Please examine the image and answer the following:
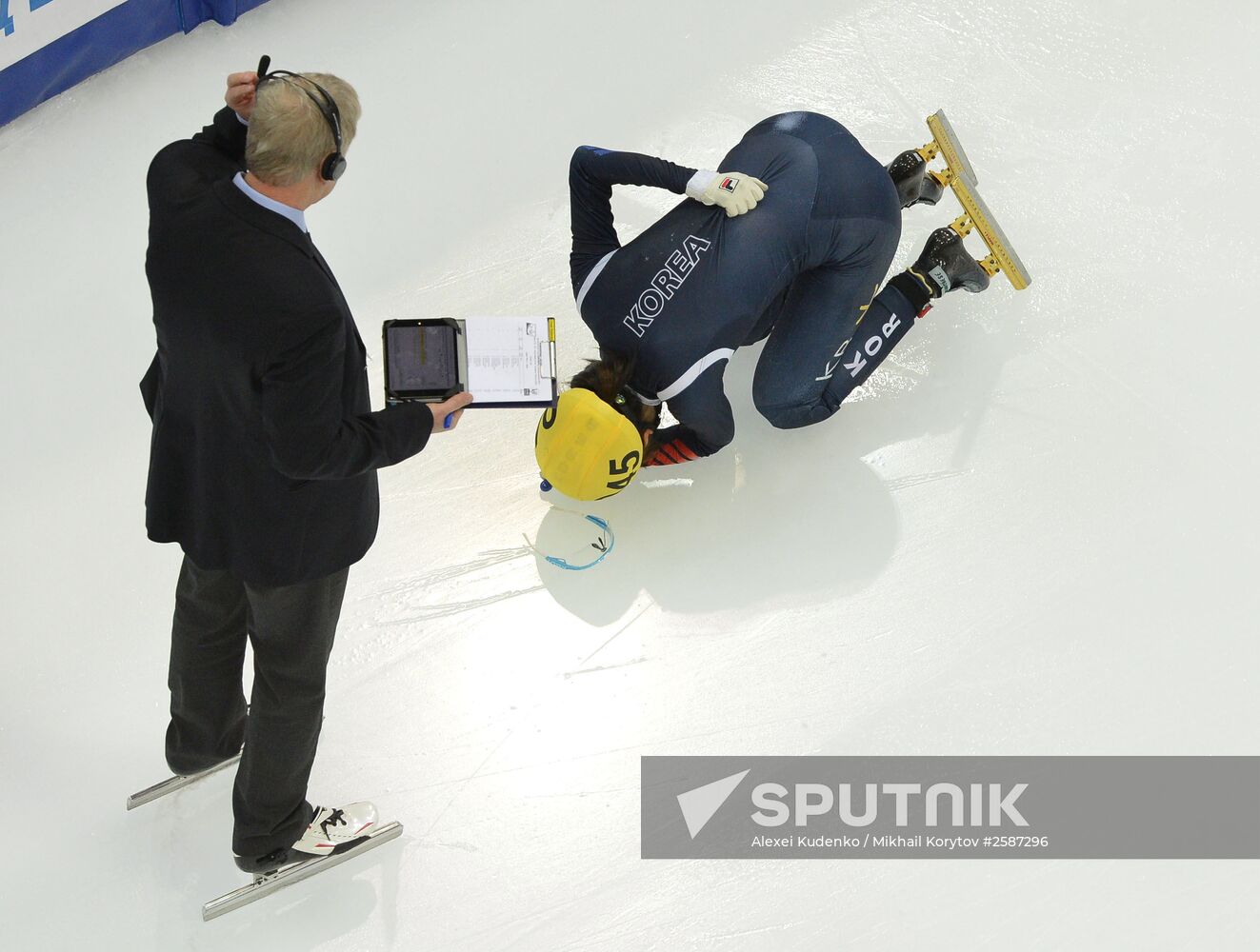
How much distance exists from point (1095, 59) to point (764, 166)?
54.5 inches

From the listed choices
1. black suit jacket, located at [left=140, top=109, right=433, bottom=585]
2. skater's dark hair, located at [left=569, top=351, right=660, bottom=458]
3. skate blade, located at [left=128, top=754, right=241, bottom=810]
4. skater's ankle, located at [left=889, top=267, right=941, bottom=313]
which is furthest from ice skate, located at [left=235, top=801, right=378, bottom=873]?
skater's ankle, located at [left=889, top=267, right=941, bottom=313]

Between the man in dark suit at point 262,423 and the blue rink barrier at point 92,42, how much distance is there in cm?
177

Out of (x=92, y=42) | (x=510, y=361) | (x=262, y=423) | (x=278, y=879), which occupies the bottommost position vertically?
(x=278, y=879)

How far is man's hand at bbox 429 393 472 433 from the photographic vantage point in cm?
190

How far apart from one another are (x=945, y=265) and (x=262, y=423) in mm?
1849

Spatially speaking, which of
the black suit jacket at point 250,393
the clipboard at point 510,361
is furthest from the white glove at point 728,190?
the black suit jacket at point 250,393

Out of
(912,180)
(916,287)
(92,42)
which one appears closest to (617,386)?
(916,287)

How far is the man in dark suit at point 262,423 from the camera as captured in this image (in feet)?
5.18

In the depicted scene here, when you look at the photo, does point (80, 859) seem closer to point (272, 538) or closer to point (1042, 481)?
point (272, 538)

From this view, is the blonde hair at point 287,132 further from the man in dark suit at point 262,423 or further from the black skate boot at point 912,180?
the black skate boot at point 912,180

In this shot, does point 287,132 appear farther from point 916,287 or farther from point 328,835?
point 916,287

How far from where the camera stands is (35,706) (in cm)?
256

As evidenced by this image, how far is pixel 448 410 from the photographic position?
1.93 meters

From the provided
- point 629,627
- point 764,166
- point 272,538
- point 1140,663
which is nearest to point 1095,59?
point 764,166
